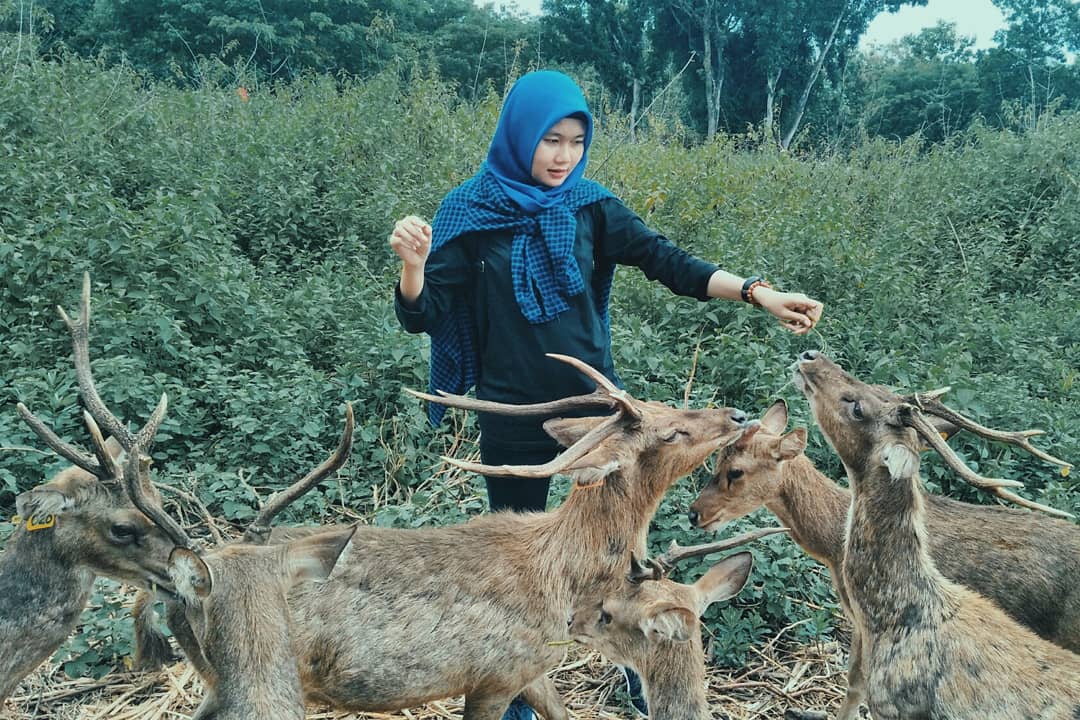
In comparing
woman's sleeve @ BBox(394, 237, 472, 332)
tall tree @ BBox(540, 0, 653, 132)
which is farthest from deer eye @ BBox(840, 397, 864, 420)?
tall tree @ BBox(540, 0, 653, 132)

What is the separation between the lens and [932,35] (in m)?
24.8

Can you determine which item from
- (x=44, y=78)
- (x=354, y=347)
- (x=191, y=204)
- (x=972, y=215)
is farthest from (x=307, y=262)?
(x=972, y=215)

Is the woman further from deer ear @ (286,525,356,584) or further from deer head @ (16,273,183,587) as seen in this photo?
deer head @ (16,273,183,587)

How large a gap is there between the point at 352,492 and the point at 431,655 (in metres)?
2.25

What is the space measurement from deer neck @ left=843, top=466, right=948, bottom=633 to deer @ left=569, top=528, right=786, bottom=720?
368 millimetres

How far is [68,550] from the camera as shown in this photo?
11.9 ft

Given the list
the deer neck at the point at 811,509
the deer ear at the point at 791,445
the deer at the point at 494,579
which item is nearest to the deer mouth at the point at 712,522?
the deer neck at the point at 811,509

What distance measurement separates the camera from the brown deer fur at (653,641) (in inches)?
133

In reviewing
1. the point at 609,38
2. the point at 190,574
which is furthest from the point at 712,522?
the point at 609,38

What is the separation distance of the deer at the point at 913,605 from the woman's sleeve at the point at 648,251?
0.72 m

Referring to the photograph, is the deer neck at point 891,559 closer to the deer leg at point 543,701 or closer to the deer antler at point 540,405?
the deer antler at point 540,405

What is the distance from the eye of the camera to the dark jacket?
12.8ft

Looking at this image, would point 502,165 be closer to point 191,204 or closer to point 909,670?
point 909,670

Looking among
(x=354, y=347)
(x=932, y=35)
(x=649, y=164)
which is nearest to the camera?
(x=354, y=347)
